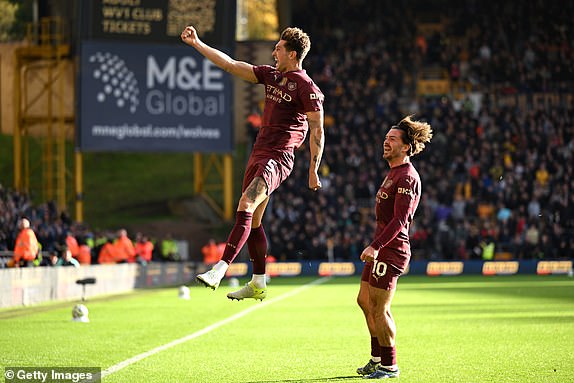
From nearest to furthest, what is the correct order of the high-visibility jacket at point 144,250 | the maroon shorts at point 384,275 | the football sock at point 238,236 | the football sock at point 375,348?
1. the football sock at point 238,236
2. the maroon shorts at point 384,275
3. the football sock at point 375,348
4. the high-visibility jacket at point 144,250

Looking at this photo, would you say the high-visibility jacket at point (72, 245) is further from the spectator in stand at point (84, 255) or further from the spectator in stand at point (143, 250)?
the spectator in stand at point (143, 250)

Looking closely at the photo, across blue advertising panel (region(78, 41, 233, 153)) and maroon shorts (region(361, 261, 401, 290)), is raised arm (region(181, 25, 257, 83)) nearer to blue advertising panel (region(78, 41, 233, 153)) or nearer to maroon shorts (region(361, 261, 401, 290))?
maroon shorts (region(361, 261, 401, 290))

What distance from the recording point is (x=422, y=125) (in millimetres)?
10281

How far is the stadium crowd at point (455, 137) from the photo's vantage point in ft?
134

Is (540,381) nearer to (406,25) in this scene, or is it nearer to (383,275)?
(383,275)

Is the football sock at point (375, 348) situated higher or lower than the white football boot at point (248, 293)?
lower

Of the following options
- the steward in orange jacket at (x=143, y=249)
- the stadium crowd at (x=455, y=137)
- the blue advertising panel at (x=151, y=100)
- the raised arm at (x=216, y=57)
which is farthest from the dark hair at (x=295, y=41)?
the stadium crowd at (x=455, y=137)

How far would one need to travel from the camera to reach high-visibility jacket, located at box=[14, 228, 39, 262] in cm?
2355

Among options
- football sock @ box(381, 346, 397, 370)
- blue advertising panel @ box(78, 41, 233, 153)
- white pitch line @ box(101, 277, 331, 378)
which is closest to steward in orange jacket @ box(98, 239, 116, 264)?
blue advertising panel @ box(78, 41, 233, 153)

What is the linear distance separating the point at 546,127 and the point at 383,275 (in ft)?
123

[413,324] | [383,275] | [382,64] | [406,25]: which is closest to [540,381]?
[383,275]

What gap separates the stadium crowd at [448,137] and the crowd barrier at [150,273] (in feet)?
3.35

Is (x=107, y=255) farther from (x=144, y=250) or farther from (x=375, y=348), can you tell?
(x=375, y=348)

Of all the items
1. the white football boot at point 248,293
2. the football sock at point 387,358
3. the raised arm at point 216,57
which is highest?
the raised arm at point 216,57
